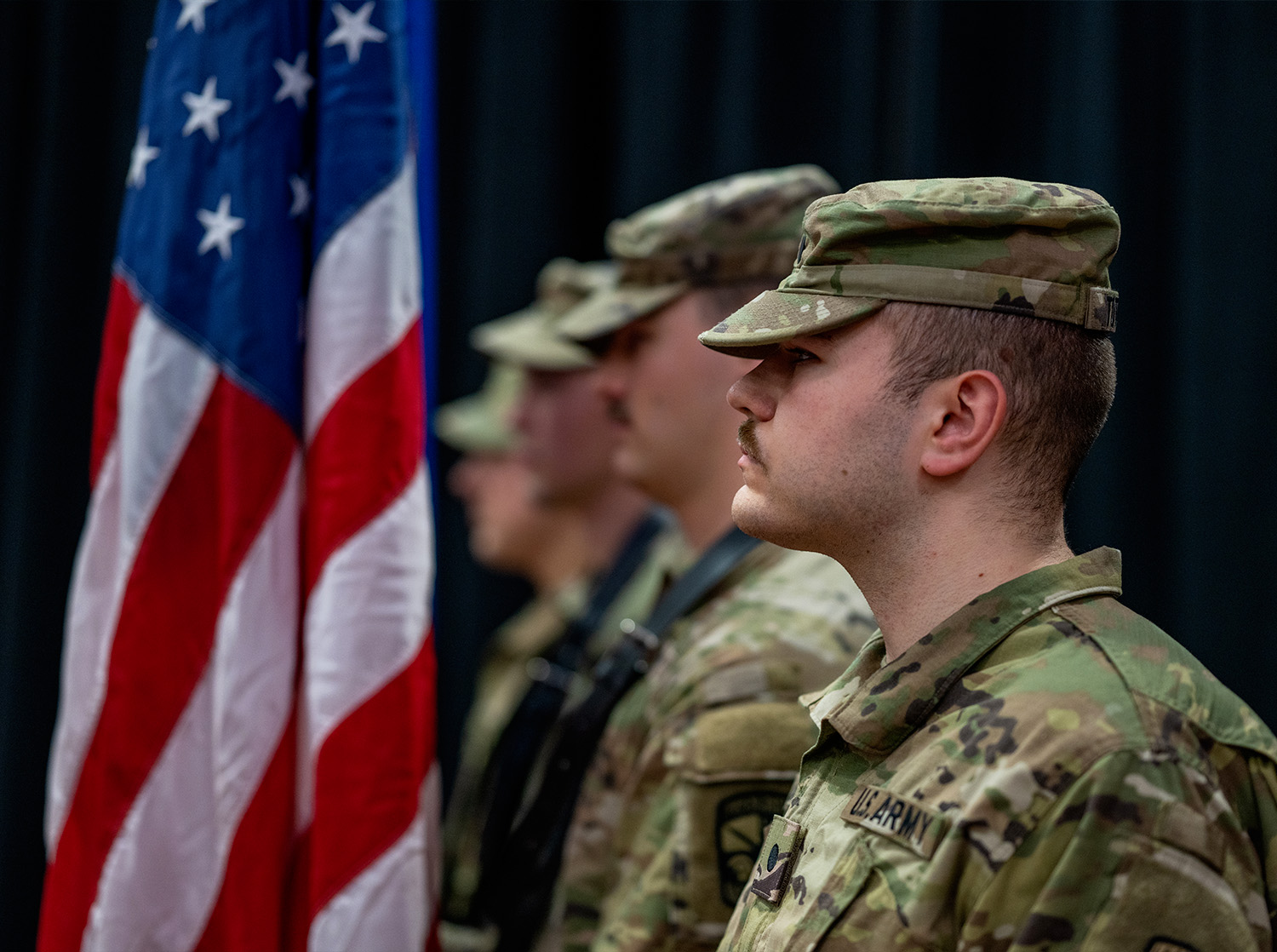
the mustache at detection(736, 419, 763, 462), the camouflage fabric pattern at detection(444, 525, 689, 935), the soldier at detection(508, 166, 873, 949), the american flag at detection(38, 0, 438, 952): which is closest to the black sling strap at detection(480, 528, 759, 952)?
the soldier at detection(508, 166, 873, 949)

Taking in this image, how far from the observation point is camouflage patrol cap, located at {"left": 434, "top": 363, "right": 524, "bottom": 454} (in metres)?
4.00

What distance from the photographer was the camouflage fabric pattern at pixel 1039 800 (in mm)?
884

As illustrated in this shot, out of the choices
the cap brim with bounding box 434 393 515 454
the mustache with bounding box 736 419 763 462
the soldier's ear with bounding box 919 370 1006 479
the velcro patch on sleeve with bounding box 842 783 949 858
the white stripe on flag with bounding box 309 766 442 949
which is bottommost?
the white stripe on flag with bounding box 309 766 442 949

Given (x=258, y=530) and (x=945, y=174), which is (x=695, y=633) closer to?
(x=258, y=530)

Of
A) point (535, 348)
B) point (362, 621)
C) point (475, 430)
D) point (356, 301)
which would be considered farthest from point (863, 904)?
point (475, 430)

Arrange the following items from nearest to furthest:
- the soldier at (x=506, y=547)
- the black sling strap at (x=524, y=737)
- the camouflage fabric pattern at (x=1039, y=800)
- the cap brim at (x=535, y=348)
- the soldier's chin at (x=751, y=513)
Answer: the camouflage fabric pattern at (x=1039, y=800), the soldier's chin at (x=751, y=513), the black sling strap at (x=524, y=737), the cap brim at (x=535, y=348), the soldier at (x=506, y=547)

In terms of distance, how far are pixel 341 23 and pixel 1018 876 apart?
1.48 meters

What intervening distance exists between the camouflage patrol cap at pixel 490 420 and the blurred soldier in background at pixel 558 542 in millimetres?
42

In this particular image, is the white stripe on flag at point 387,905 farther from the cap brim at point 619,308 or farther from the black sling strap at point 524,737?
the cap brim at point 619,308

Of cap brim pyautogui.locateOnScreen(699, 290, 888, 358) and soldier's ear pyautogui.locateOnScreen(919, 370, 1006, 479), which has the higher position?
cap brim pyautogui.locateOnScreen(699, 290, 888, 358)

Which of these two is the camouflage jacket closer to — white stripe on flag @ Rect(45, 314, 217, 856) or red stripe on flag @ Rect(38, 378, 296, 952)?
red stripe on flag @ Rect(38, 378, 296, 952)

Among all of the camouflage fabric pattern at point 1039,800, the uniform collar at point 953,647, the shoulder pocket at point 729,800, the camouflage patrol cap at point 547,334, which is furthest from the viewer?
the camouflage patrol cap at point 547,334

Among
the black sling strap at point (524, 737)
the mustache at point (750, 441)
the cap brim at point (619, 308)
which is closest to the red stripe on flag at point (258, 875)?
the black sling strap at point (524, 737)

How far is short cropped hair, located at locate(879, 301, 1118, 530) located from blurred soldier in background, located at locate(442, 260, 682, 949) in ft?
4.95
